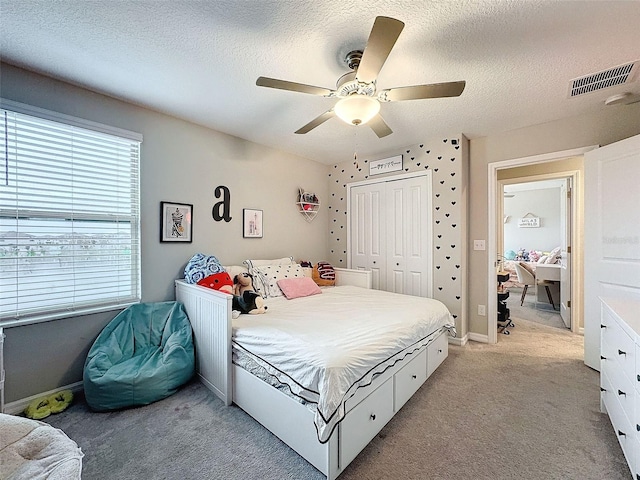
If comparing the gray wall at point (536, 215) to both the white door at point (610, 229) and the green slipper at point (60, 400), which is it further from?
the green slipper at point (60, 400)

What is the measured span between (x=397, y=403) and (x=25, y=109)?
3.37 meters

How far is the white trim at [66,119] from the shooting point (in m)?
1.90

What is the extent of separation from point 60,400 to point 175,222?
5.29ft

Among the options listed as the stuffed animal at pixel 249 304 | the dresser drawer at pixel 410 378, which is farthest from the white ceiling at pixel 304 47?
the dresser drawer at pixel 410 378

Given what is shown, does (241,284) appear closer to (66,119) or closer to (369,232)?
(66,119)

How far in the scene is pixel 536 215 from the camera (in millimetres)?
7641

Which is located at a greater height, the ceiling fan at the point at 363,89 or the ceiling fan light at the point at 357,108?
the ceiling fan at the point at 363,89

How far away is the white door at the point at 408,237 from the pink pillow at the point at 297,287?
1.23 m

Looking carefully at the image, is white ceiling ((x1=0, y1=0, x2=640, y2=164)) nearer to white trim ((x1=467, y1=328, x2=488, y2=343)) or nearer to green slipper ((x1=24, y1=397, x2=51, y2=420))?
green slipper ((x1=24, y1=397, x2=51, y2=420))

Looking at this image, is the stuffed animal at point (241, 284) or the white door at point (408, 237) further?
the white door at point (408, 237)

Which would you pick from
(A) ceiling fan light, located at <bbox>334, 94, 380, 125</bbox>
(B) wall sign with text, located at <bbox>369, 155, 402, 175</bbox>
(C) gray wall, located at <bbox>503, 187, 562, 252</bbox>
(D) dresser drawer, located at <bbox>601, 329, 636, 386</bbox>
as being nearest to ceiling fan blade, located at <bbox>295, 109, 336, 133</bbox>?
(A) ceiling fan light, located at <bbox>334, 94, 380, 125</bbox>

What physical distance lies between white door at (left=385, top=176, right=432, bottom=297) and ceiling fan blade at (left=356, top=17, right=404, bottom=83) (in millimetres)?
2192

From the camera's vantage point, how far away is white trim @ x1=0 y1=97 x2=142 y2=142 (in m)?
1.90

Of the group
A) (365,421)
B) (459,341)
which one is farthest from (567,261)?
(365,421)
